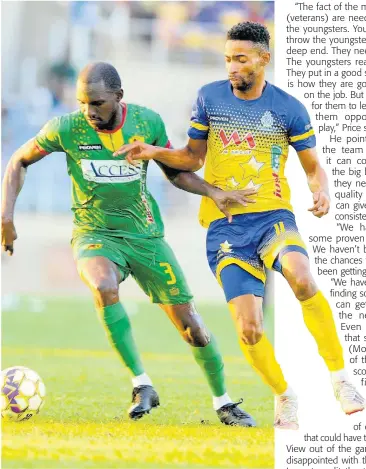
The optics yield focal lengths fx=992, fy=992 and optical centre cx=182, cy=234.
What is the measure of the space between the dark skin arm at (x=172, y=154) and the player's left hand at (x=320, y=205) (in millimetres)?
958

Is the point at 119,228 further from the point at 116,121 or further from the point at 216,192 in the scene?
the point at 216,192

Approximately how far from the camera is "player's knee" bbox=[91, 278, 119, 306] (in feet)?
24.1

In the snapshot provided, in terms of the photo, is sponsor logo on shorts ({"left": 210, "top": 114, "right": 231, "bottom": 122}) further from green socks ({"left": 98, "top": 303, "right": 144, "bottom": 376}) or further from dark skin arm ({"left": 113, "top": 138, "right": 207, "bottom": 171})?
green socks ({"left": 98, "top": 303, "right": 144, "bottom": 376})

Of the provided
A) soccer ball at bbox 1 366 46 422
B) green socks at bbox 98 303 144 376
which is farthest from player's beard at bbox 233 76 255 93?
soccer ball at bbox 1 366 46 422

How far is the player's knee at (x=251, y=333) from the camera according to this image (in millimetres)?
6957

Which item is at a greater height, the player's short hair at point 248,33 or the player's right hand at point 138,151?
the player's short hair at point 248,33

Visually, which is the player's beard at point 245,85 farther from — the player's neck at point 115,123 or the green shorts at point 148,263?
the green shorts at point 148,263

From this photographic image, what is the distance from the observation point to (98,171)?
24.8ft

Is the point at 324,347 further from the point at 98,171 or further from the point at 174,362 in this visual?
the point at 174,362

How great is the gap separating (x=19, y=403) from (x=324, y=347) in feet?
7.75

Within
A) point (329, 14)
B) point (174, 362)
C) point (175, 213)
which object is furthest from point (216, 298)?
point (329, 14)

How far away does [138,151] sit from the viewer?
734cm

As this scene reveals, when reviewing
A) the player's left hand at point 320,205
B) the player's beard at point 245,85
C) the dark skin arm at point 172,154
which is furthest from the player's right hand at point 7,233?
the player's left hand at point 320,205

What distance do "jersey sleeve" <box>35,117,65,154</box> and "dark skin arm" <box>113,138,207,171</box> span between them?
0.53 meters
